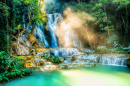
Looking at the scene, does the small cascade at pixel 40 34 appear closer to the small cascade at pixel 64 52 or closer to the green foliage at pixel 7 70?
the small cascade at pixel 64 52

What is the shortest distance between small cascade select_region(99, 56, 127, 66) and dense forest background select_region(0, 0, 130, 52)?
1653 millimetres

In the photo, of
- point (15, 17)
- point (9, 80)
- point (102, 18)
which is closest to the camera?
point (9, 80)

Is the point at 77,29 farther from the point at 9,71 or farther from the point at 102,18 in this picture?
the point at 9,71

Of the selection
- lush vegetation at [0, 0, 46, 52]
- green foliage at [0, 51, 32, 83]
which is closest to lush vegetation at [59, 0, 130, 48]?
lush vegetation at [0, 0, 46, 52]

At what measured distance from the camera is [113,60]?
442 inches

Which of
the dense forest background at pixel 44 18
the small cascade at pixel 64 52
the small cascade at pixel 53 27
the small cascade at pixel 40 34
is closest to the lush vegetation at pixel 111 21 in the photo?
the dense forest background at pixel 44 18

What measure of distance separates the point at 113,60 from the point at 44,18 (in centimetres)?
1117

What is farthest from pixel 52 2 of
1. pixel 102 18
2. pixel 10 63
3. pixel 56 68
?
pixel 10 63

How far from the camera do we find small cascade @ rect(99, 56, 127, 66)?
10610 mm

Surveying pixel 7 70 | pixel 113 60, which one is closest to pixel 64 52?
pixel 113 60

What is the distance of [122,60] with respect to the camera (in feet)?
34.9

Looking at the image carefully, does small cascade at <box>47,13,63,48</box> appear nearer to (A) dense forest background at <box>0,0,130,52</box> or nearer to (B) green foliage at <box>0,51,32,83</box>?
(A) dense forest background at <box>0,0,130,52</box>

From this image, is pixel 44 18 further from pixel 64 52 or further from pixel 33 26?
pixel 64 52

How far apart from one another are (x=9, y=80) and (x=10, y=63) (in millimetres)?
955
